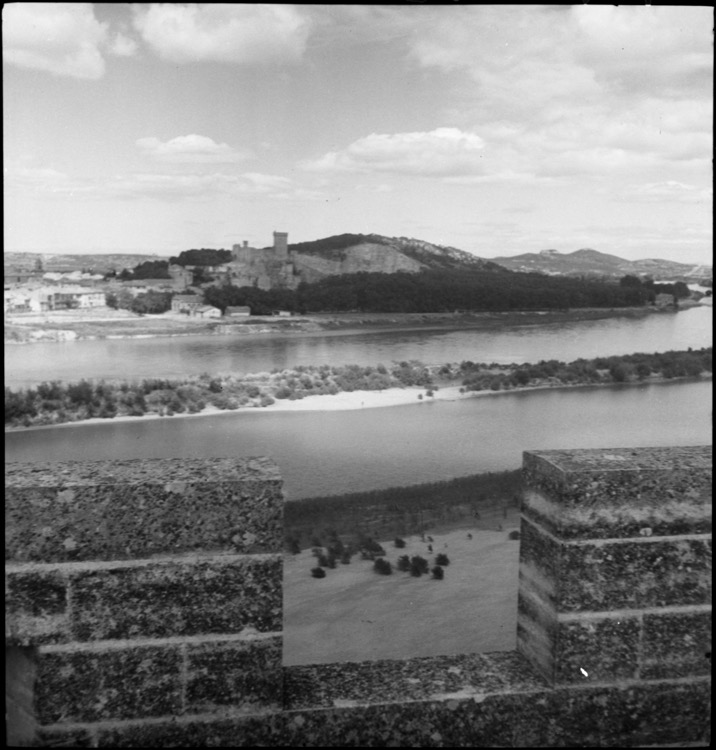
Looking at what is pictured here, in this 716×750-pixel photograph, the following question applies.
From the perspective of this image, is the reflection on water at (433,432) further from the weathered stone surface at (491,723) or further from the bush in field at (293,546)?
the weathered stone surface at (491,723)

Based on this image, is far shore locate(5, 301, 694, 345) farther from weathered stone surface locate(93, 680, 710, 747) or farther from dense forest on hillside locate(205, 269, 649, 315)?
weathered stone surface locate(93, 680, 710, 747)

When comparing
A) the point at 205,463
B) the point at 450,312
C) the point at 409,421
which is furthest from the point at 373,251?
the point at 205,463

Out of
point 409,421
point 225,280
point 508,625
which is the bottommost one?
point 508,625

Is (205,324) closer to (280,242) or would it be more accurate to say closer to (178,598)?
(280,242)

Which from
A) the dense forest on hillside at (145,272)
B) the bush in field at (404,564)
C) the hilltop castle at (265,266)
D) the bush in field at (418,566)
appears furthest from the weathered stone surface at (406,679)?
the dense forest on hillside at (145,272)

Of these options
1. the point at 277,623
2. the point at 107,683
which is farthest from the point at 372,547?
the point at 107,683

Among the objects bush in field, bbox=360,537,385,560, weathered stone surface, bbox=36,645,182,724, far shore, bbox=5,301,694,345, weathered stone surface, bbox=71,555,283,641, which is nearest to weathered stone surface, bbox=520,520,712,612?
weathered stone surface, bbox=71,555,283,641

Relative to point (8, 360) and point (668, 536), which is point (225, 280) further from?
point (668, 536)
